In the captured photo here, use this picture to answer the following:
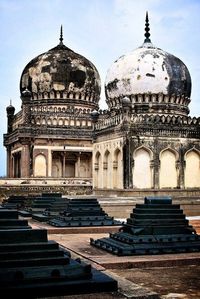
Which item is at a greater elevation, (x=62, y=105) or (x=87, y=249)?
(x=62, y=105)

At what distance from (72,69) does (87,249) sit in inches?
1075

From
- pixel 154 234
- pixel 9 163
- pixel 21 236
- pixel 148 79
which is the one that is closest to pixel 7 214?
pixel 21 236

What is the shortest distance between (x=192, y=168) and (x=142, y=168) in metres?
2.55

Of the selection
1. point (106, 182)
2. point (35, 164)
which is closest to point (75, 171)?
point (35, 164)

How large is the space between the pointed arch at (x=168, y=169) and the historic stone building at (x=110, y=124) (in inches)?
1.8

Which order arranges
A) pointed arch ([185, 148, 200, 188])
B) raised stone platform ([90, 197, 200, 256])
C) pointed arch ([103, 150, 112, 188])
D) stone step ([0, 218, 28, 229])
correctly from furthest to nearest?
pointed arch ([103, 150, 112, 188])
pointed arch ([185, 148, 200, 188])
raised stone platform ([90, 197, 200, 256])
stone step ([0, 218, 28, 229])

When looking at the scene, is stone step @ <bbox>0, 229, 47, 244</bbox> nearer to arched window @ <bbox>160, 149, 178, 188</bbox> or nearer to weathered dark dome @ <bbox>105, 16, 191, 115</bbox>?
arched window @ <bbox>160, 149, 178, 188</bbox>

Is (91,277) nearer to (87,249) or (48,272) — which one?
(48,272)

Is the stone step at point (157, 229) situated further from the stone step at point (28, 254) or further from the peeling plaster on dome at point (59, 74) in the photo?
the peeling plaster on dome at point (59, 74)

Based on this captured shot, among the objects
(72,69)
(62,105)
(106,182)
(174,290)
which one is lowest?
(174,290)

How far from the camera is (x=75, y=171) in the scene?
3344cm

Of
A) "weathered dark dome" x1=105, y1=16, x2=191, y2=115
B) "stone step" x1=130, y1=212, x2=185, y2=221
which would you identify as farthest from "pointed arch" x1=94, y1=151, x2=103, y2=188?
"stone step" x1=130, y1=212, x2=185, y2=221

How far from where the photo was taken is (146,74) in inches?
1099

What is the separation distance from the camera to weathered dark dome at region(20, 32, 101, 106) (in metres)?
34.8
